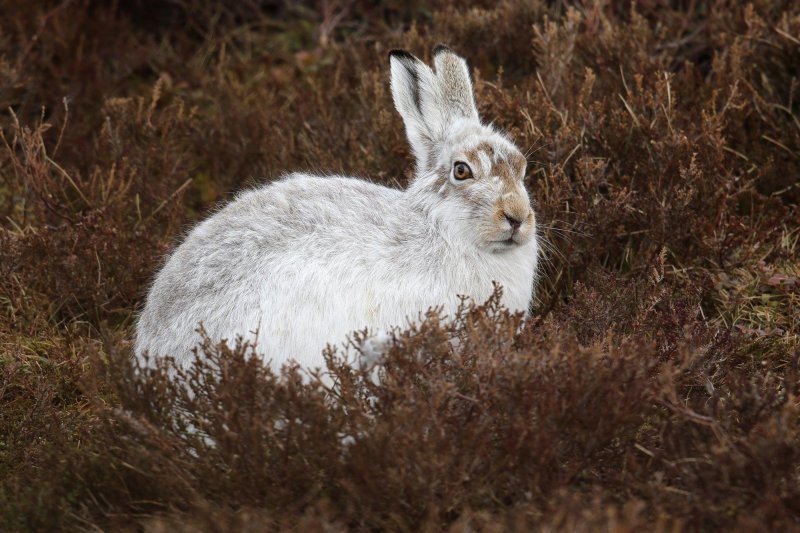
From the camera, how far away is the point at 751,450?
280 centimetres

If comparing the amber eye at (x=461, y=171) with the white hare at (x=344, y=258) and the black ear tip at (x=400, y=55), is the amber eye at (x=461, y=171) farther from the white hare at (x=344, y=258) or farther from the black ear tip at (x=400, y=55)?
the black ear tip at (x=400, y=55)

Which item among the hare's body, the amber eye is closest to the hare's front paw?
the hare's body

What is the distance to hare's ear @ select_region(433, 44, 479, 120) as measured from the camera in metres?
4.38

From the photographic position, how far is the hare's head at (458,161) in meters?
3.86

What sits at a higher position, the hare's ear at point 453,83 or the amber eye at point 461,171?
the hare's ear at point 453,83

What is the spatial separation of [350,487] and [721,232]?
254 centimetres

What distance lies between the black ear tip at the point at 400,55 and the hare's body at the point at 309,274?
67cm

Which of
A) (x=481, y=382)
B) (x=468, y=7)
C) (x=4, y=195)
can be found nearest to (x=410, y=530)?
(x=481, y=382)

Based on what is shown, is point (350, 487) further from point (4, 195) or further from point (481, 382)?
point (4, 195)

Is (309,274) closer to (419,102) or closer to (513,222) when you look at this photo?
(513,222)

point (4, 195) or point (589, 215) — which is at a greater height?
point (589, 215)

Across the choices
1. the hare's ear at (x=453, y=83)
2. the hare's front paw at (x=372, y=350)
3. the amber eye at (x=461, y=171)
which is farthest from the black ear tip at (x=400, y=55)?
the hare's front paw at (x=372, y=350)

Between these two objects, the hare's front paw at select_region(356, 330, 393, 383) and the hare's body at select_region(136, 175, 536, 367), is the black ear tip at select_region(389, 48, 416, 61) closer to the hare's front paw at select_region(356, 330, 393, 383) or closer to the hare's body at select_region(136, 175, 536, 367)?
the hare's body at select_region(136, 175, 536, 367)

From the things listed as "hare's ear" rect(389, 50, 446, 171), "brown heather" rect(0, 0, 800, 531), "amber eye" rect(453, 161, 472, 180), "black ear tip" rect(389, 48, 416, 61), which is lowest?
"brown heather" rect(0, 0, 800, 531)
